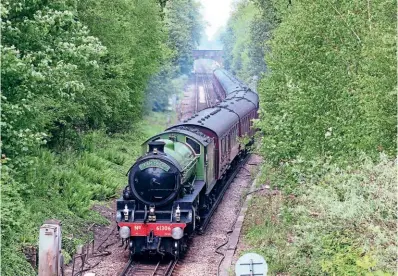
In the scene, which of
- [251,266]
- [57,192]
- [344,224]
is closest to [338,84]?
[344,224]

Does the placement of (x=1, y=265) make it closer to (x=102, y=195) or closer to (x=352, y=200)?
(x=352, y=200)

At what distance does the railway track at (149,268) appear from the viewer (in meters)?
16.0

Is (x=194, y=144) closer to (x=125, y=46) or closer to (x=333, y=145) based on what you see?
(x=333, y=145)

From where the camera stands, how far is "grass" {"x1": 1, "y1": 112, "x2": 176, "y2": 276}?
42.9 feet

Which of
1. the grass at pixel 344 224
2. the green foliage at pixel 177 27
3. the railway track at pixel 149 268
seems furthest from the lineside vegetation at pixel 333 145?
the green foliage at pixel 177 27

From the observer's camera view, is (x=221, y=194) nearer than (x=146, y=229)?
No

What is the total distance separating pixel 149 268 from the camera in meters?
16.5

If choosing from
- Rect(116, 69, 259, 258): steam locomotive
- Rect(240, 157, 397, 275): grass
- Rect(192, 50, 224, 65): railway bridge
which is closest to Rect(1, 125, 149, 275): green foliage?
A: Rect(116, 69, 259, 258): steam locomotive

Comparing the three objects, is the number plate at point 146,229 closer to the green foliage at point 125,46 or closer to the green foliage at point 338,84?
the green foliage at point 338,84

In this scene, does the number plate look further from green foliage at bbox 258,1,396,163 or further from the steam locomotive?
green foliage at bbox 258,1,396,163

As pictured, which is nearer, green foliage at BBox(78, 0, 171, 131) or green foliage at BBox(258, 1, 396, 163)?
green foliage at BBox(258, 1, 396, 163)

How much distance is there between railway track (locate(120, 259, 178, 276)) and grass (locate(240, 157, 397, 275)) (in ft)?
8.22

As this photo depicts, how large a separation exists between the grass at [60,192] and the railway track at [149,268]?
1.61 metres

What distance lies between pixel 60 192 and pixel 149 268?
5.85 m
